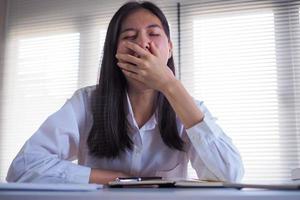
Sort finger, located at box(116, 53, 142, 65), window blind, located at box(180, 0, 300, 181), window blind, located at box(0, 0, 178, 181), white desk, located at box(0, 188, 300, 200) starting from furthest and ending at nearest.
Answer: window blind, located at box(0, 0, 178, 181) → window blind, located at box(180, 0, 300, 181) → finger, located at box(116, 53, 142, 65) → white desk, located at box(0, 188, 300, 200)

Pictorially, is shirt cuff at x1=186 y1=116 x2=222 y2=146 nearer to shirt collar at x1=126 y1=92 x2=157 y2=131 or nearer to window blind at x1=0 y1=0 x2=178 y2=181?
shirt collar at x1=126 y1=92 x2=157 y2=131

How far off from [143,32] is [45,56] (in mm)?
1221

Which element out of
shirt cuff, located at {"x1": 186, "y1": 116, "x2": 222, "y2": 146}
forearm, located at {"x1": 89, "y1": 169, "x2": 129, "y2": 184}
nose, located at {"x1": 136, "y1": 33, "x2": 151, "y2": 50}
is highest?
nose, located at {"x1": 136, "y1": 33, "x2": 151, "y2": 50}

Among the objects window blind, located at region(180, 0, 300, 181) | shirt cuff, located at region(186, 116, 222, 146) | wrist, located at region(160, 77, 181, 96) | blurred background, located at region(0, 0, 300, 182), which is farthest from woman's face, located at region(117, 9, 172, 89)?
window blind, located at region(180, 0, 300, 181)

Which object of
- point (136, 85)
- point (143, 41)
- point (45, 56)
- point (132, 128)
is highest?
point (45, 56)

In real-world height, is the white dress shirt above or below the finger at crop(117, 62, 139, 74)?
below

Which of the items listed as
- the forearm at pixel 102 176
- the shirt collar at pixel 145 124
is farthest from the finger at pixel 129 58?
the forearm at pixel 102 176

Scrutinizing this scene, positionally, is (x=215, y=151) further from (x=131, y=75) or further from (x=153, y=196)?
(x=153, y=196)

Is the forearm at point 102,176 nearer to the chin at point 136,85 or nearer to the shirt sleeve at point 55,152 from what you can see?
the shirt sleeve at point 55,152

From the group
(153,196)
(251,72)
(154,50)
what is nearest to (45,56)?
(251,72)

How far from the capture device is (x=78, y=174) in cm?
64

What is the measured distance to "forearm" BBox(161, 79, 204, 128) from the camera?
65 cm

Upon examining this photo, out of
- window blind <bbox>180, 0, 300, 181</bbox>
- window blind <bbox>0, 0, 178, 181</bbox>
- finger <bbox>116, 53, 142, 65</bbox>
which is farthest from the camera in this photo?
window blind <bbox>0, 0, 178, 181</bbox>

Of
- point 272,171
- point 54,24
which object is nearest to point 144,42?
point 272,171
